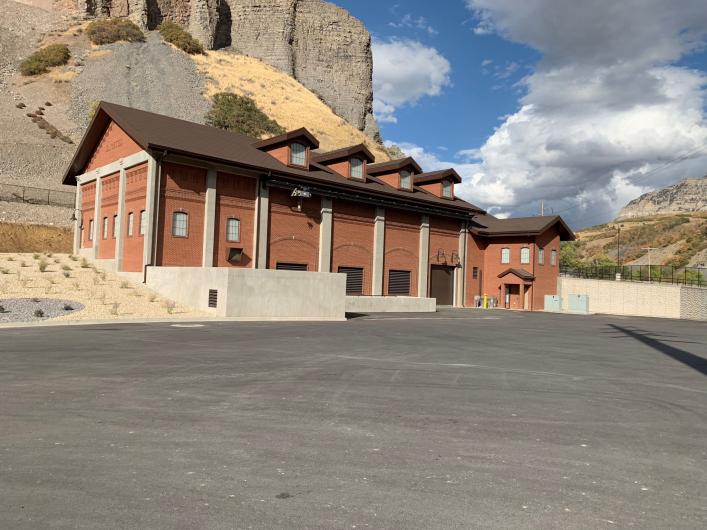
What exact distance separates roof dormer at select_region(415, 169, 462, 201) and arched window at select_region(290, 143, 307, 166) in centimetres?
1158

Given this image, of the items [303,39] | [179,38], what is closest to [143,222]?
[179,38]

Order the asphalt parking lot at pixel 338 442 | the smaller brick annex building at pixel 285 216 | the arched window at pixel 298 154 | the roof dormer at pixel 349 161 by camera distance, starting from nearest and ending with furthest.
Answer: the asphalt parking lot at pixel 338 442, the smaller brick annex building at pixel 285 216, the arched window at pixel 298 154, the roof dormer at pixel 349 161

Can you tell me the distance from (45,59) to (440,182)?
61.8 meters

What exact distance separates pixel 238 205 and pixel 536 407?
24.8 m

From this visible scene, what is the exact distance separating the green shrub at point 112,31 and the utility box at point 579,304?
242 feet

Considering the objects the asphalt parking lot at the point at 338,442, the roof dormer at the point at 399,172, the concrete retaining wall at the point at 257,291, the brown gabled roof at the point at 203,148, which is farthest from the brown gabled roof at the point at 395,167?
the asphalt parking lot at the point at 338,442

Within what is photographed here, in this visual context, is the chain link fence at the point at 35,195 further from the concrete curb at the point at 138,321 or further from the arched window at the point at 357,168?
the concrete curb at the point at 138,321

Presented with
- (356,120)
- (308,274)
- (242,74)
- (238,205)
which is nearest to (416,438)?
(308,274)

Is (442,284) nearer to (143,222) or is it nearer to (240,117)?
(143,222)

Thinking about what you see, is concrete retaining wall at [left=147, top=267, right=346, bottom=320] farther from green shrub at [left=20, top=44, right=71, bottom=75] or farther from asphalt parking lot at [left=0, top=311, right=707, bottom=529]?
green shrub at [left=20, top=44, right=71, bottom=75]

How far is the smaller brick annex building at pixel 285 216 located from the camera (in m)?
28.6

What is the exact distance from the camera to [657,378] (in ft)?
37.3

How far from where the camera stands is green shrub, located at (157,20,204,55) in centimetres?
8881

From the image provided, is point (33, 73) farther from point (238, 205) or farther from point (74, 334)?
point (74, 334)
